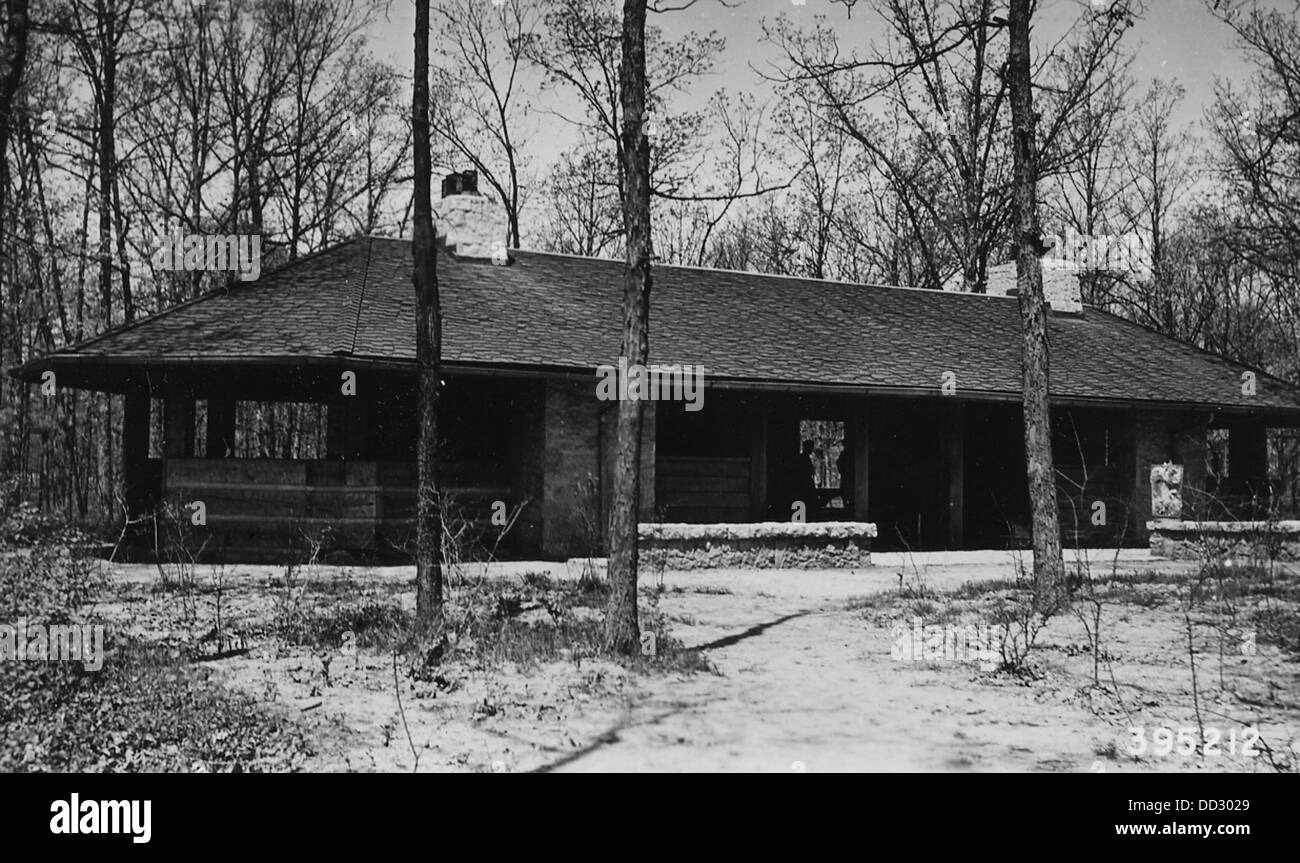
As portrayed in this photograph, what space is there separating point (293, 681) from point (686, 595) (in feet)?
18.9

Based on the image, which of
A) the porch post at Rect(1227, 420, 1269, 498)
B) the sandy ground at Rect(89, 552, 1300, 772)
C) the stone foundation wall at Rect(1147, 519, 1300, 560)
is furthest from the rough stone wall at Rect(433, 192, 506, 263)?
the porch post at Rect(1227, 420, 1269, 498)

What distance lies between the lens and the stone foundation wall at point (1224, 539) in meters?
14.7

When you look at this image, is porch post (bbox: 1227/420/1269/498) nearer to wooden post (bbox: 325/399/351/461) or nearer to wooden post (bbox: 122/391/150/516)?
wooden post (bbox: 325/399/351/461)

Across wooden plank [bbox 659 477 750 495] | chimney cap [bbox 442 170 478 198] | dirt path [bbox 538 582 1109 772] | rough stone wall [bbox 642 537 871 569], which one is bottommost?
dirt path [bbox 538 582 1109 772]

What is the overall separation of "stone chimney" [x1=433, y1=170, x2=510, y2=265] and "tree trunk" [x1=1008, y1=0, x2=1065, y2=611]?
10716 mm

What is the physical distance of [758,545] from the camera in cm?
1564

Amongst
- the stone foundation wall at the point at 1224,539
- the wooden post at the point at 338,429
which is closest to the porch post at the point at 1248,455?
the stone foundation wall at the point at 1224,539

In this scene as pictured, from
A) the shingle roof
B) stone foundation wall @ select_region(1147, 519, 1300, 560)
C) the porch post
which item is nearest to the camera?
stone foundation wall @ select_region(1147, 519, 1300, 560)

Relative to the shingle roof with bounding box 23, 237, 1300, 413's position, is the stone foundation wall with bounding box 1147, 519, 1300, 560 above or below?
below

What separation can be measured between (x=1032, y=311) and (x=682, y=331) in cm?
762

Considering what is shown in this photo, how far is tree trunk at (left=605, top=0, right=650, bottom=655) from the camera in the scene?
8391mm
